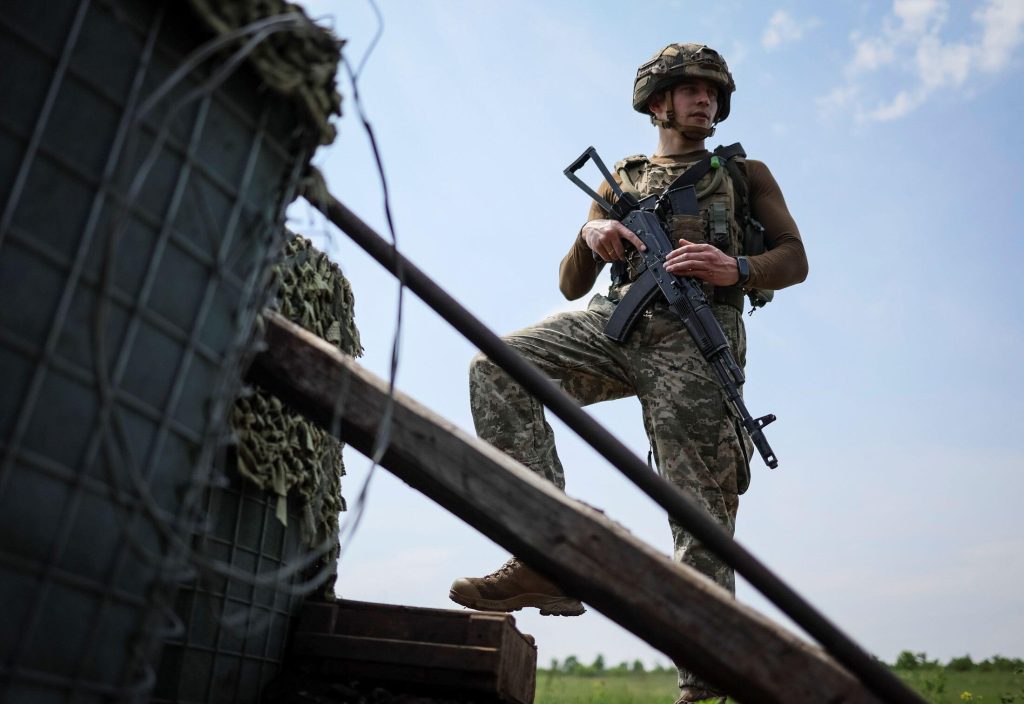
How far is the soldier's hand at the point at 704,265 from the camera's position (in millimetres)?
3928

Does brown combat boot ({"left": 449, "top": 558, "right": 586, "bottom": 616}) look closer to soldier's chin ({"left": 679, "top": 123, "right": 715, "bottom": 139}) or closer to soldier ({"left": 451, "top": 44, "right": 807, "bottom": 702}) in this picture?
soldier ({"left": 451, "top": 44, "right": 807, "bottom": 702})

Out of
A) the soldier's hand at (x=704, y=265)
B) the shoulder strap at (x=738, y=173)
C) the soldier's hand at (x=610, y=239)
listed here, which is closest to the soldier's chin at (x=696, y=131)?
the shoulder strap at (x=738, y=173)

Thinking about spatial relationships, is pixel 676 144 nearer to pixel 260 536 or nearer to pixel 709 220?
pixel 709 220

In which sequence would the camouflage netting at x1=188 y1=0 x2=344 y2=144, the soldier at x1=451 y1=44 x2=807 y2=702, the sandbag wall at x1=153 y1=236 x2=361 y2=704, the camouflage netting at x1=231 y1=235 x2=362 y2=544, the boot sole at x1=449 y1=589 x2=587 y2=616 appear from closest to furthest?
1. the camouflage netting at x1=188 y1=0 x2=344 y2=144
2. the sandbag wall at x1=153 y1=236 x2=361 y2=704
3. the camouflage netting at x1=231 y1=235 x2=362 y2=544
4. the boot sole at x1=449 y1=589 x2=587 y2=616
5. the soldier at x1=451 y1=44 x2=807 y2=702

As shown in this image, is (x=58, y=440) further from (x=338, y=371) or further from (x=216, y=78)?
(x=338, y=371)

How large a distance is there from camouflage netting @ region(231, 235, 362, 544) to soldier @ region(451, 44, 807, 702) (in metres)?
0.79

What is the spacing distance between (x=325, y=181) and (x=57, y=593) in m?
0.72

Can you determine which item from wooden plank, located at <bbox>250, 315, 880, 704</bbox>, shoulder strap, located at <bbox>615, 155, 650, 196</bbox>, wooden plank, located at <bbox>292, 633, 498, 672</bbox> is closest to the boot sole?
wooden plank, located at <bbox>292, 633, 498, 672</bbox>

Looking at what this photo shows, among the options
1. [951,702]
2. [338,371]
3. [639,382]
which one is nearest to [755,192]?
[639,382]

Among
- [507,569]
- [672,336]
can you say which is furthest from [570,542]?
[672,336]

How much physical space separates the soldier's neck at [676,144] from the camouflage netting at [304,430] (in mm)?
2037

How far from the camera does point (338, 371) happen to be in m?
1.72

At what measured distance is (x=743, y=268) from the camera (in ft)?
13.0

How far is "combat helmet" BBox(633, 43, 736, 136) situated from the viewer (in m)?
4.33
